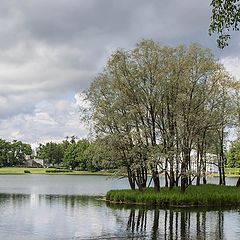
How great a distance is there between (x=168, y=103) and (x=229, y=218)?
54.1 feet

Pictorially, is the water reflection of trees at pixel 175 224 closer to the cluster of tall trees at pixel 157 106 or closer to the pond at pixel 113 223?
the pond at pixel 113 223

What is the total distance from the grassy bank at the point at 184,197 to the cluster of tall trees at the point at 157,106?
1761 millimetres

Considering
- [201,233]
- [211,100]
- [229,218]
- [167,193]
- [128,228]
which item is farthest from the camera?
[211,100]

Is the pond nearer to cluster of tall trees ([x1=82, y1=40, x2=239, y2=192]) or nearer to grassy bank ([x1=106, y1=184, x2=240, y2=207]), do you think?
grassy bank ([x1=106, y1=184, x2=240, y2=207])

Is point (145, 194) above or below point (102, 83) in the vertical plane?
below

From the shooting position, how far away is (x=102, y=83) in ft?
169

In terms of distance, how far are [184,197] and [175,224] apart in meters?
13.6

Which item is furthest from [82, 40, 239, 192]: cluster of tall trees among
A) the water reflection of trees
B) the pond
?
the water reflection of trees

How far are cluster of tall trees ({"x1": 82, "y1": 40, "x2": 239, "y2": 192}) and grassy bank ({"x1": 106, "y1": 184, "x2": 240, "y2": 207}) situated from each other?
1.76 meters

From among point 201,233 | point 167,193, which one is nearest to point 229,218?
point 201,233

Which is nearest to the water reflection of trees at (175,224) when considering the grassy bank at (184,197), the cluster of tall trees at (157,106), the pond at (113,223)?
the pond at (113,223)

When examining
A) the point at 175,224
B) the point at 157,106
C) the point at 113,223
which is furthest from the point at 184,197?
the point at 113,223

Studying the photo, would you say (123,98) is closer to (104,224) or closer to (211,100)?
(211,100)

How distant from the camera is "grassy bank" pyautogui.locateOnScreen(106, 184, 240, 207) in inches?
1836
